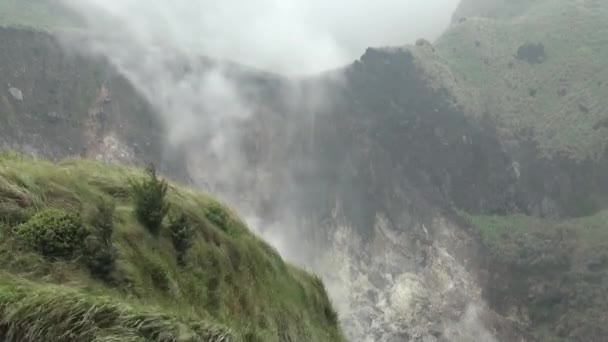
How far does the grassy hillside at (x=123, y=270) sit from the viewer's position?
7.43 m

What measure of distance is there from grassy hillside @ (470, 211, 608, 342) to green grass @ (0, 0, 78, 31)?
10195cm

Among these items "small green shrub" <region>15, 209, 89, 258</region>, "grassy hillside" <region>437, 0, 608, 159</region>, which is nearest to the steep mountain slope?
"grassy hillside" <region>437, 0, 608, 159</region>

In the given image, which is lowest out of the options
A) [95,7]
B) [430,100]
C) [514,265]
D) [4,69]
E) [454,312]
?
[454,312]

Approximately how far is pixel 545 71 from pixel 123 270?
159 metres

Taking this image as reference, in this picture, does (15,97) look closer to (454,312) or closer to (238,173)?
(238,173)

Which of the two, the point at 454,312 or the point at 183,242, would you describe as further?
the point at 454,312

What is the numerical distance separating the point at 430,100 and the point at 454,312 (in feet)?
201

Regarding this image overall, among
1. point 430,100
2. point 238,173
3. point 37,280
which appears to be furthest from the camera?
point 430,100

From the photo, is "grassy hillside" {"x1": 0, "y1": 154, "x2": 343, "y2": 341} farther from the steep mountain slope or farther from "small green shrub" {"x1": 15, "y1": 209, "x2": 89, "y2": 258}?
the steep mountain slope

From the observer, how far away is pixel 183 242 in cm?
1311

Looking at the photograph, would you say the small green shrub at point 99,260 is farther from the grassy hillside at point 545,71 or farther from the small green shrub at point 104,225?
the grassy hillside at point 545,71

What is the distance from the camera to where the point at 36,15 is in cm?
13750

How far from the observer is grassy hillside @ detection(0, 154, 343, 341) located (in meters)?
7.43

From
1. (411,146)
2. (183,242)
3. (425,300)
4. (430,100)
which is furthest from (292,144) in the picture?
(183,242)
